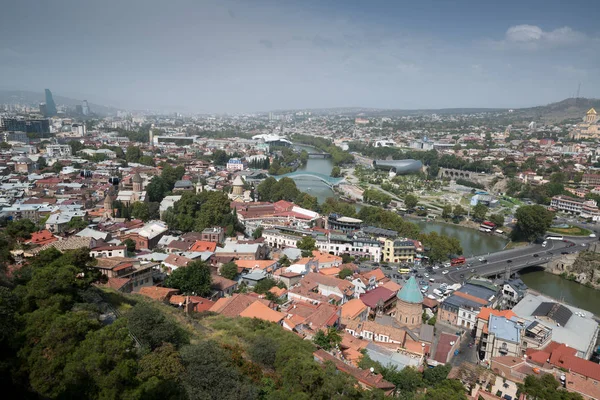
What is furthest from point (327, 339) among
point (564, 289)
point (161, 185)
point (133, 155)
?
point (133, 155)

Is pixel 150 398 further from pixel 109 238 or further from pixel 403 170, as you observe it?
pixel 403 170

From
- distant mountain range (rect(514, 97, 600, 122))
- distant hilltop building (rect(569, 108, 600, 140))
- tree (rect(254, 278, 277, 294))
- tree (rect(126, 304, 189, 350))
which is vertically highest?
distant mountain range (rect(514, 97, 600, 122))

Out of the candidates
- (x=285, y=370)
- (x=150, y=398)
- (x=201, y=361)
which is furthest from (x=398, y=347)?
(x=150, y=398)

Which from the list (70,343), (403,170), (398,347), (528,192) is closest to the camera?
(70,343)

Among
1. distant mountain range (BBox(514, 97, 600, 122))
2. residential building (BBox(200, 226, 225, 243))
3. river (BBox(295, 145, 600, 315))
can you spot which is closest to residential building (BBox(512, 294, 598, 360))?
river (BBox(295, 145, 600, 315))

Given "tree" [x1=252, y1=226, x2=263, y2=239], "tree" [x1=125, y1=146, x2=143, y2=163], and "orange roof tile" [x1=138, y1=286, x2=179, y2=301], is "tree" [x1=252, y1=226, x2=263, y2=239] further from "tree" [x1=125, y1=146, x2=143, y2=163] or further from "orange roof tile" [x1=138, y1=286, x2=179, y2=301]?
"tree" [x1=125, y1=146, x2=143, y2=163]

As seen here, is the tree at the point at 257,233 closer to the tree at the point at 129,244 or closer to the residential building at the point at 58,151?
the tree at the point at 129,244
